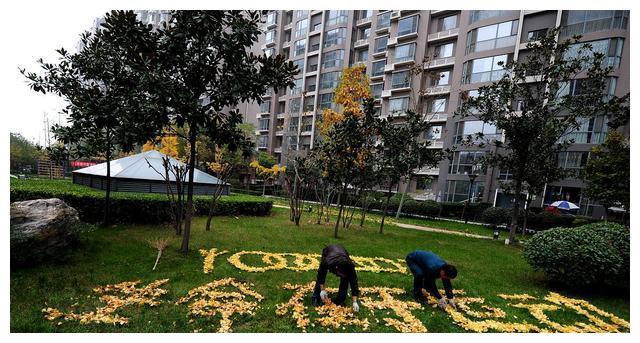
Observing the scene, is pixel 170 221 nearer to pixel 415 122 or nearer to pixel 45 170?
pixel 415 122

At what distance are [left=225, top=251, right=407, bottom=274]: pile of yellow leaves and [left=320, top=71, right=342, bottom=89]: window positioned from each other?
112 ft

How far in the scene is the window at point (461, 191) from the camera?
27.6 meters

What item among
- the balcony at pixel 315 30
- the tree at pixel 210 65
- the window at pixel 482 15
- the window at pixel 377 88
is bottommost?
the tree at pixel 210 65

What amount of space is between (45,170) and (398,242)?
39373mm

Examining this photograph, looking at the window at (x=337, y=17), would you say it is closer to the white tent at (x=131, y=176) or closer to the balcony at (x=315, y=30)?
the balcony at (x=315, y=30)

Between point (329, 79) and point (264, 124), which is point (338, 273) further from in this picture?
point (264, 124)

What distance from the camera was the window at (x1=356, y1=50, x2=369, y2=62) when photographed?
39375 millimetres

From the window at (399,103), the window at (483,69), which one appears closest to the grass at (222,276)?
the window at (483,69)

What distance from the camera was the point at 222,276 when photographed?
21.5ft

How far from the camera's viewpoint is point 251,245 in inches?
368

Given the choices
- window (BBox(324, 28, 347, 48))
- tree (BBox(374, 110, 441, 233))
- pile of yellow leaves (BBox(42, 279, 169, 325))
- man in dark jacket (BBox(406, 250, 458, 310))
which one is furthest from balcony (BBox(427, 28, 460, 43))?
pile of yellow leaves (BBox(42, 279, 169, 325))

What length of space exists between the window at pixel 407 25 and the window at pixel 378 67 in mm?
3997

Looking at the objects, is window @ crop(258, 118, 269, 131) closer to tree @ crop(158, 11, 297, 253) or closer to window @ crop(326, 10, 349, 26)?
window @ crop(326, 10, 349, 26)
